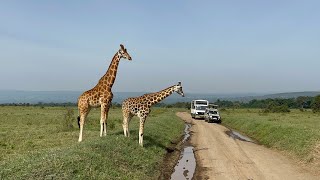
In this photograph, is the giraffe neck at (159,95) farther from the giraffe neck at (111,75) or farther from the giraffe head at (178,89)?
the giraffe neck at (111,75)

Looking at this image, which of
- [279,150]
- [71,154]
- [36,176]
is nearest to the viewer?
[36,176]

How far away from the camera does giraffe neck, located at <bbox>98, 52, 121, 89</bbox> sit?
21688 millimetres

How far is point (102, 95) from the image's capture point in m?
21.3

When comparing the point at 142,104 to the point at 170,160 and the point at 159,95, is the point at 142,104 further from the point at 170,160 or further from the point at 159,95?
the point at 170,160

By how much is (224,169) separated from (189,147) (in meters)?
8.57

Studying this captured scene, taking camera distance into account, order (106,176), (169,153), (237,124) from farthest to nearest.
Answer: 1. (237,124)
2. (169,153)
3. (106,176)

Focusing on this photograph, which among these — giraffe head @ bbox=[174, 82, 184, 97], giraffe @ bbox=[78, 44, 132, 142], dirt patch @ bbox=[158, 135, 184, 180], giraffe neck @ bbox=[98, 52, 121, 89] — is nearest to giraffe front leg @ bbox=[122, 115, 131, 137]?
giraffe @ bbox=[78, 44, 132, 142]

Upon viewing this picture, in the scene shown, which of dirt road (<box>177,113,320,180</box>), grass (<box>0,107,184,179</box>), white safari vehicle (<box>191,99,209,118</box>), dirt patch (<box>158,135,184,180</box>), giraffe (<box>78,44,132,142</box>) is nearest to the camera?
grass (<box>0,107,184,179</box>)

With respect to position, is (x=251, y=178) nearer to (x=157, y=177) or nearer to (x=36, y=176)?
(x=157, y=177)

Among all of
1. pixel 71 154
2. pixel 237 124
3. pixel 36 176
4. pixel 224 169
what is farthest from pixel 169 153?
pixel 237 124

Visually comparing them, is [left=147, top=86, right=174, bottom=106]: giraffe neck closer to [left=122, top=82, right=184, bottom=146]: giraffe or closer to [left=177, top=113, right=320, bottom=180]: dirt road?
[left=122, top=82, right=184, bottom=146]: giraffe

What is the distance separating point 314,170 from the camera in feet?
58.3

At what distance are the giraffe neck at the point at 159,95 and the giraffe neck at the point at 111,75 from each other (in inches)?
97.4

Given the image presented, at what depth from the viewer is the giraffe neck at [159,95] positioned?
22.5 meters
